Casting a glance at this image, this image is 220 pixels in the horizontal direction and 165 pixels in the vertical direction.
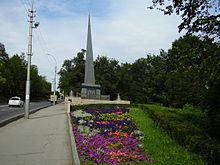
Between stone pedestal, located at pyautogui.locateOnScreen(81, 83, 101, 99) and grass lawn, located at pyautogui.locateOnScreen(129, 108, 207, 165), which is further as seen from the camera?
stone pedestal, located at pyautogui.locateOnScreen(81, 83, 101, 99)

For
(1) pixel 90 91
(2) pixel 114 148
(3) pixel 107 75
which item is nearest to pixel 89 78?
(1) pixel 90 91

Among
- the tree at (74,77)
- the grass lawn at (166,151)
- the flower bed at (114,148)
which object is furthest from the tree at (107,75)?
the grass lawn at (166,151)

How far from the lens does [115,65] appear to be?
5550 cm

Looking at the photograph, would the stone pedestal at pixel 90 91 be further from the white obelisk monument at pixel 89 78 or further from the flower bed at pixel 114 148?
the flower bed at pixel 114 148

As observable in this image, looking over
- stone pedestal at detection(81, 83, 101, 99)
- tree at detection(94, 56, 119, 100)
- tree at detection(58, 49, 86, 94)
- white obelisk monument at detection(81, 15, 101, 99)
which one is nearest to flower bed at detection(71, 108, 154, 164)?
white obelisk monument at detection(81, 15, 101, 99)

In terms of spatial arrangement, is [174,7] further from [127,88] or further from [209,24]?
[127,88]

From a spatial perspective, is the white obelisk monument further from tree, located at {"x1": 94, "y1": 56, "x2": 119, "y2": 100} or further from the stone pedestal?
tree, located at {"x1": 94, "y1": 56, "x2": 119, "y2": 100}

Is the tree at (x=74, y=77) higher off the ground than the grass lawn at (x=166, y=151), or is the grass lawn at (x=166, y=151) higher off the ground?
the tree at (x=74, y=77)

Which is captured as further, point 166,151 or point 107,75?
point 107,75

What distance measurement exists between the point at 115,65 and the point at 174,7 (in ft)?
163

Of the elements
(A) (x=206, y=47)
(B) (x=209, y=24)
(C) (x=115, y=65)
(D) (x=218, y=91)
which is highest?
(C) (x=115, y=65)

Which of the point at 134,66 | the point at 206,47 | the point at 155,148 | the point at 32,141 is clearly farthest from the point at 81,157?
the point at 134,66

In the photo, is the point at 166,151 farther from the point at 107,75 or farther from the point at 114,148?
the point at 107,75

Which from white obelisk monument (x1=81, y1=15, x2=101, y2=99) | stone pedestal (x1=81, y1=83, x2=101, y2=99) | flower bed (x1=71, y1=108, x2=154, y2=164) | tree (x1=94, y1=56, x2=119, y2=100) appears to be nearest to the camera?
flower bed (x1=71, y1=108, x2=154, y2=164)
